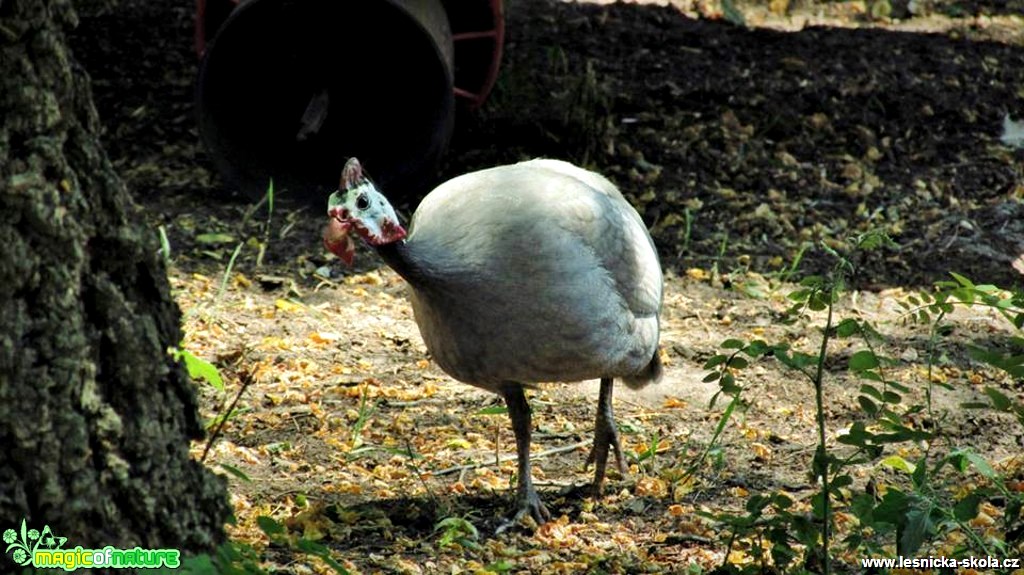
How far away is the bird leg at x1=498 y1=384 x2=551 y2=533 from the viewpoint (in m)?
4.00

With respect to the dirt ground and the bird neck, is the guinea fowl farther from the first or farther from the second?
the dirt ground

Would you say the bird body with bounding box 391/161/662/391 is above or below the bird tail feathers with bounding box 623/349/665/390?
above

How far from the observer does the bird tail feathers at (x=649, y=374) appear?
178 inches

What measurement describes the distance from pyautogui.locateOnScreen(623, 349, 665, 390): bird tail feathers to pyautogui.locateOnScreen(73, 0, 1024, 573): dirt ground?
0.18 metres

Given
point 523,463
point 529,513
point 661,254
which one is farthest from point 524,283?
point 661,254

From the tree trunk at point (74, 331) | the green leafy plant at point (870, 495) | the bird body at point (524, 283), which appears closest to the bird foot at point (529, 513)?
the bird body at point (524, 283)

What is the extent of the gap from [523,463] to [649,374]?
704 millimetres

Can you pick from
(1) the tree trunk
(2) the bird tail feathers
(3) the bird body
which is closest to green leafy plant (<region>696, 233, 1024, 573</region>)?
(3) the bird body

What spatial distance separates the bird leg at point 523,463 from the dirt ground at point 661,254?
7 cm

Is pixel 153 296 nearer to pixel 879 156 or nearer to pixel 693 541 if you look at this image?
pixel 693 541

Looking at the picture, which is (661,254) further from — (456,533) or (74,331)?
(74,331)

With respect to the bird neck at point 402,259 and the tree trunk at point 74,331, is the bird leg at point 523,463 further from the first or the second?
the tree trunk at point 74,331

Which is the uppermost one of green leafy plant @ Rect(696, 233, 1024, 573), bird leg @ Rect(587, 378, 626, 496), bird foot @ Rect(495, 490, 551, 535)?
green leafy plant @ Rect(696, 233, 1024, 573)

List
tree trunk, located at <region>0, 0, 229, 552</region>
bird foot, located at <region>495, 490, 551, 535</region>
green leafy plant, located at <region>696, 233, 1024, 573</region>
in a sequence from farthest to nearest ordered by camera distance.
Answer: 1. bird foot, located at <region>495, 490, 551, 535</region>
2. green leafy plant, located at <region>696, 233, 1024, 573</region>
3. tree trunk, located at <region>0, 0, 229, 552</region>
